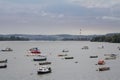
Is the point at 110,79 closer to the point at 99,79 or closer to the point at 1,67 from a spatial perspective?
the point at 99,79

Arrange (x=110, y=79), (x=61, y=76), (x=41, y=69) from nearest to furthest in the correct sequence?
(x=110, y=79) → (x=61, y=76) → (x=41, y=69)

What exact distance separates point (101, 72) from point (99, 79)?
570 inches

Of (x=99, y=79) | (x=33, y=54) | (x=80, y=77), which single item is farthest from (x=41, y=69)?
(x=33, y=54)

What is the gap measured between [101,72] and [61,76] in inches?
552

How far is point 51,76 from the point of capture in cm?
7781

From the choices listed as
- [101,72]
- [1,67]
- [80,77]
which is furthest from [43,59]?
[80,77]

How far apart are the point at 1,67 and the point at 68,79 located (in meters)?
31.7

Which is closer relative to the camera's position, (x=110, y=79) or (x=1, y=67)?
(x=110, y=79)

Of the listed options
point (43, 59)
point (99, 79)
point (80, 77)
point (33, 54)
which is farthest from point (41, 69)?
point (33, 54)

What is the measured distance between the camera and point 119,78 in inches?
2879

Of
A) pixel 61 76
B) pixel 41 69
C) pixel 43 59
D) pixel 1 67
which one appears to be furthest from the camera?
pixel 43 59

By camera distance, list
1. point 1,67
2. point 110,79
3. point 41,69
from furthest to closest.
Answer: point 1,67 → point 41,69 → point 110,79

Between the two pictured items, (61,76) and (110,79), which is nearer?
(110,79)

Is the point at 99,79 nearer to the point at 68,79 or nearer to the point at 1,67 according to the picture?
the point at 68,79
